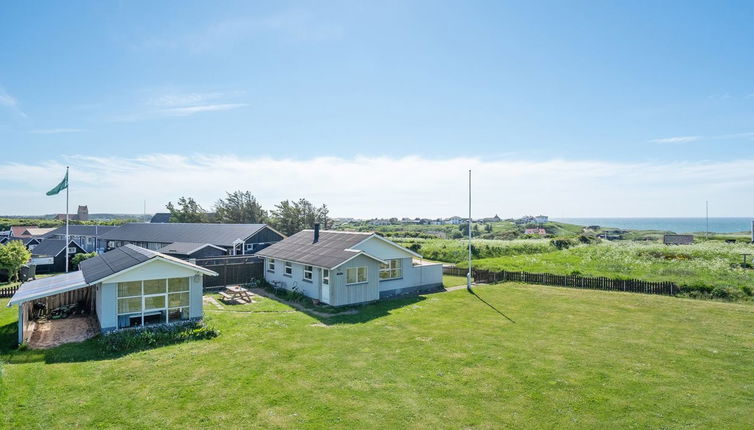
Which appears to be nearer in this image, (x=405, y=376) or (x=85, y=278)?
(x=405, y=376)

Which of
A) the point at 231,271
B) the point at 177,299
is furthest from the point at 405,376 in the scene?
the point at 231,271

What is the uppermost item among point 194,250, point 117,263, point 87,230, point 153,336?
point 87,230

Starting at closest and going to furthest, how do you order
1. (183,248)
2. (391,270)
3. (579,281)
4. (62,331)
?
(62,331), (391,270), (579,281), (183,248)

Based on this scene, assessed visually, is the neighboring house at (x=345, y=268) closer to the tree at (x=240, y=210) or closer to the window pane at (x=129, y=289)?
the window pane at (x=129, y=289)

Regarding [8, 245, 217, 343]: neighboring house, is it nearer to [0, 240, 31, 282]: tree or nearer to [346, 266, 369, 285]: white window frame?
[346, 266, 369, 285]: white window frame

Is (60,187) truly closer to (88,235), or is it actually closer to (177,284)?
(177,284)

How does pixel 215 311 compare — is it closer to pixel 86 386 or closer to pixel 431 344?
pixel 86 386

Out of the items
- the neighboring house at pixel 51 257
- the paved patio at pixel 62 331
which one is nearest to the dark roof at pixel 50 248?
the neighboring house at pixel 51 257
